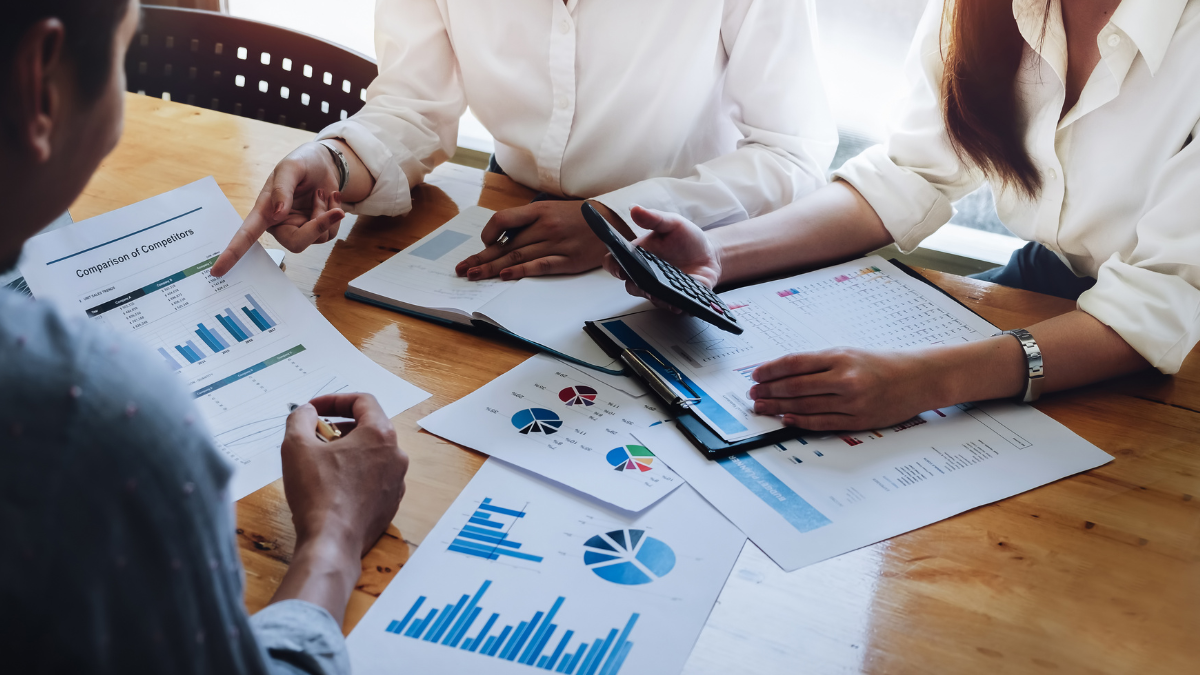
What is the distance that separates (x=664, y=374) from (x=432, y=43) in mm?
718

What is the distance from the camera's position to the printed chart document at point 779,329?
2.72 feet

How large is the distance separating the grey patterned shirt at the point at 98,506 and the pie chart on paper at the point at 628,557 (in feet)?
1.03

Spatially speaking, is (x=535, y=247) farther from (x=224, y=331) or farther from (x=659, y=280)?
(x=224, y=331)

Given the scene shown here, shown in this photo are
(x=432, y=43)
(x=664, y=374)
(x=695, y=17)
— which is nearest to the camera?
(x=664, y=374)

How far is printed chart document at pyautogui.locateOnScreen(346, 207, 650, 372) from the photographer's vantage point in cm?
91

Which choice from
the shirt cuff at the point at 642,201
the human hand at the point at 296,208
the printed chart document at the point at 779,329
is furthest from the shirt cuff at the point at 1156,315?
the human hand at the point at 296,208

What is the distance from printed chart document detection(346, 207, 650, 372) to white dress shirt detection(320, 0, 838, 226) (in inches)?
5.6

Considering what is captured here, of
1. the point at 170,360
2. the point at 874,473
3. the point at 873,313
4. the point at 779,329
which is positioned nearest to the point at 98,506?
the point at 170,360

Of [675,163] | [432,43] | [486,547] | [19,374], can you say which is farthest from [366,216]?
[19,374]

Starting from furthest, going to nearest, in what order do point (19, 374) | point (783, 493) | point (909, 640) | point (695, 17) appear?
point (695, 17), point (783, 493), point (909, 640), point (19, 374)

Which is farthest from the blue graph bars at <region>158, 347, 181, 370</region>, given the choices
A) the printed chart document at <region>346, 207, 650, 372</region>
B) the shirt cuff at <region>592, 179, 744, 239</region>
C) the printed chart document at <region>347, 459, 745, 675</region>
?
the shirt cuff at <region>592, 179, 744, 239</region>

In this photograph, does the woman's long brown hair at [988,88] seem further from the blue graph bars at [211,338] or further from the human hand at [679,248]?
the blue graph bars at [211,338]

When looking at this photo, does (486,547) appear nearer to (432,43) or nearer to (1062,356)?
(1062,356)

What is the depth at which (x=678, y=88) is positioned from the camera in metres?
1.20
